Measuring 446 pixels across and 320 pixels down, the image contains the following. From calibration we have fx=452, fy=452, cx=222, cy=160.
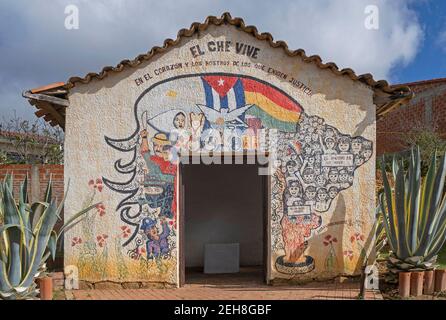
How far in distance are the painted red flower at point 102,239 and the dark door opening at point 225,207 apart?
3.47 m

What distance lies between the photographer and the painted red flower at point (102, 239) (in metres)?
6.93

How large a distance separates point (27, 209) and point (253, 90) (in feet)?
12.1

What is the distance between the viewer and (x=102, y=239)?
22.7 feet

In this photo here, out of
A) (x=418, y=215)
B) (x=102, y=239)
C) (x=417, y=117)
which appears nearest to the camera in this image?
(x=418, y=215)

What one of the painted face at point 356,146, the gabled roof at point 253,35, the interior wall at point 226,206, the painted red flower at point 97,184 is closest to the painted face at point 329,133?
the painted face at point 356,146

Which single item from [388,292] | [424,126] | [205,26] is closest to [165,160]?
[205,26]

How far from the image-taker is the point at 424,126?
1577 cm

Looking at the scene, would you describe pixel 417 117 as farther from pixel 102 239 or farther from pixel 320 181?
pixel 102 239

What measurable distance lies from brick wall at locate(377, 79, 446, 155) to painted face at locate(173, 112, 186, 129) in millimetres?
9833

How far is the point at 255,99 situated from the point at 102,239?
10.5ft

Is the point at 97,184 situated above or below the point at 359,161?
below

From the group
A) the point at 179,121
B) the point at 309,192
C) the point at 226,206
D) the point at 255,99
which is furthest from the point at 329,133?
the point at 226,206

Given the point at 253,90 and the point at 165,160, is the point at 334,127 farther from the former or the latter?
the point at 165,160

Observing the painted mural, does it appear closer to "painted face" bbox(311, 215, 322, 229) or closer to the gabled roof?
"painted face" bbox(311, 215, 322, 229)
